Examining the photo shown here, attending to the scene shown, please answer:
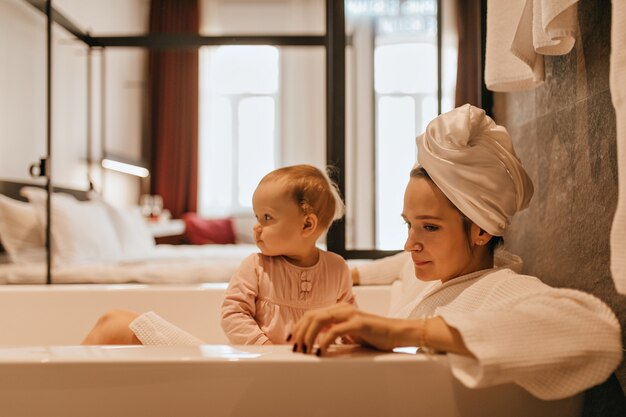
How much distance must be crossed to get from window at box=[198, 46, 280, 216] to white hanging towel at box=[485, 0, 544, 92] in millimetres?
4474

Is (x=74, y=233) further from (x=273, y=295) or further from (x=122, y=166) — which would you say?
(x=122, y=166)

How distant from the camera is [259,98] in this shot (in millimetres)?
5727

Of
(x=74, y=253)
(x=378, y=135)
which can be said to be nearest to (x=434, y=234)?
(x=378, y=135)

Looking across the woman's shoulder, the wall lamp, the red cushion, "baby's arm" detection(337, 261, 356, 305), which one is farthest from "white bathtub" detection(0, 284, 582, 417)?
the red cushion

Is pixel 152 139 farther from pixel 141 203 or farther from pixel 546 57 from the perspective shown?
pixel 546 57

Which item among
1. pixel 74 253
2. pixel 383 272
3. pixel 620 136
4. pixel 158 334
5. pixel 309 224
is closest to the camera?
pixel 620 136

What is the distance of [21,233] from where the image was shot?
7.72 ft

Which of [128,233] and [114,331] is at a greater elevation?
[128,233]

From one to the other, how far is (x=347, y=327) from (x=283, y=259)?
0.50m

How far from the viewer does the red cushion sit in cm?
530

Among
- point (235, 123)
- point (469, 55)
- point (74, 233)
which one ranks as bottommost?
point (74, 233)

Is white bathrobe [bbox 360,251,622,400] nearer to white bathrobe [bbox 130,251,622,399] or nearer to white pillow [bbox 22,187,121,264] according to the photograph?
white bathrobe [bbox 130,251,622,399]

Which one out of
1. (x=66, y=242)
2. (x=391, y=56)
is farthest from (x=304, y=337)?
(x=391, y=56)

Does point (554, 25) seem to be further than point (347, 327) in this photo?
Yes
